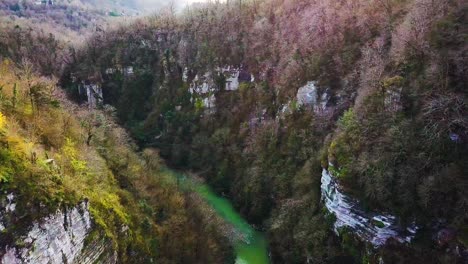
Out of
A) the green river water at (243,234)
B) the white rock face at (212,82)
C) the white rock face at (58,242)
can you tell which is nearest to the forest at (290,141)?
the white rock face at (212,82)

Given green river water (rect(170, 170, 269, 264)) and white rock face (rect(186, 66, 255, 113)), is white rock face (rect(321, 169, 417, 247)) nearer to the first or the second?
green river water (rect(170, 170, 269, 264))

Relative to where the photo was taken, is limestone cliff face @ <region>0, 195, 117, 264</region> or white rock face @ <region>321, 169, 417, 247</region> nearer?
limestone cliff face @ <region>0, 195, 117, 264</region>

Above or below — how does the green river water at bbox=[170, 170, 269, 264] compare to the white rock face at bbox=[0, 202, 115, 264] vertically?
below

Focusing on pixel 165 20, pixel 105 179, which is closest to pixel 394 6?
pixel 105 179

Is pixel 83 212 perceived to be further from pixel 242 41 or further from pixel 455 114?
pixel 242 41

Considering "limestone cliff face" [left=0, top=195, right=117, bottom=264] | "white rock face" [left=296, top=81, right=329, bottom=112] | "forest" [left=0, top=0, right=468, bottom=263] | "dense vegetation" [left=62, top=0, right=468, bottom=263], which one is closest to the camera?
"limestone cliff face" [left=0, top=195, right=117, bottom=264]

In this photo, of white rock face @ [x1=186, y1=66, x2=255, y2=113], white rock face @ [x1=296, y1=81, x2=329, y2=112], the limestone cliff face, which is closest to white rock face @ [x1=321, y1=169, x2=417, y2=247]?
white rock face @ [x1=296, y1=81, x2=329, y2=112]

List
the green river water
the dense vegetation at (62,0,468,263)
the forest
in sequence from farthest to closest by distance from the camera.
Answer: the green river water, the dense vegetation at (62,0,468,263), the forest
